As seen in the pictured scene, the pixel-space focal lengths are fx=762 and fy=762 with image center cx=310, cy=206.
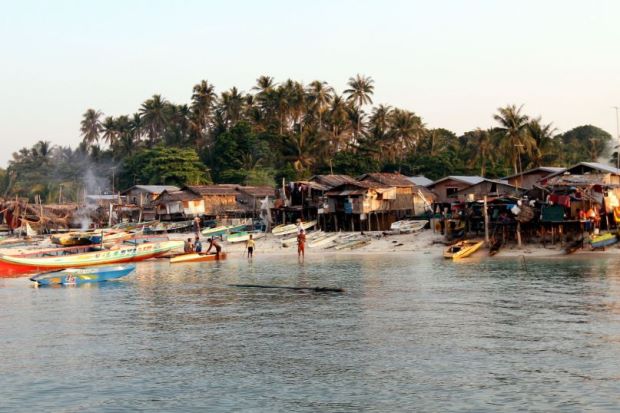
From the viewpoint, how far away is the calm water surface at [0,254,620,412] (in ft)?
53.6

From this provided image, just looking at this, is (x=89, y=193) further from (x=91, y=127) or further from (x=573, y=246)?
(x=573, y=246)

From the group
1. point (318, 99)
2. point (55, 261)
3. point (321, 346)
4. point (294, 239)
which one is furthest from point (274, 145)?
point (321, 346)

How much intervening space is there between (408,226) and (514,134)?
22251 mm

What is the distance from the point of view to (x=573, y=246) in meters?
49.6

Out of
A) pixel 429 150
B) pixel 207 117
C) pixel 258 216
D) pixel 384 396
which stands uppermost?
pixel 207 117

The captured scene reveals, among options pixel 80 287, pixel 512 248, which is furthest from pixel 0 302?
pixel 512 248

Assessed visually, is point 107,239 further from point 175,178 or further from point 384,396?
point 384,396

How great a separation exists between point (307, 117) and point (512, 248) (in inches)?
2308

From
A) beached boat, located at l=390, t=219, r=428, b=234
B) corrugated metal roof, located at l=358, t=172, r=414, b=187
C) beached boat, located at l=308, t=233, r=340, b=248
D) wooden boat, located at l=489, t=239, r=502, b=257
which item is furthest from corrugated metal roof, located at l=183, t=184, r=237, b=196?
wooden boat, located at l=489, t=239, r=502, b=257

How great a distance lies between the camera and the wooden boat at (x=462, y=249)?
49.1 meters

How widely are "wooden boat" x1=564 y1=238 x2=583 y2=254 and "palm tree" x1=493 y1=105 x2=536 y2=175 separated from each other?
2862 centimetres

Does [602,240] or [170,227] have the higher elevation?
[170,227]

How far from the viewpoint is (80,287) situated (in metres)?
38.2

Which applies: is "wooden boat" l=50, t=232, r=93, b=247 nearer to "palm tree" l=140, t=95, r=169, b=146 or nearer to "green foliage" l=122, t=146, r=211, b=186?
"green foliage" l=122, t=146, r=211, b=186
